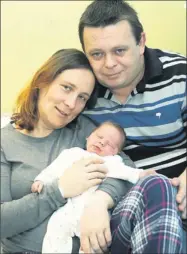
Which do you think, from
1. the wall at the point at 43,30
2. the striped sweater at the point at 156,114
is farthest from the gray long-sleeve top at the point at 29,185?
the wall at the point at 43,30

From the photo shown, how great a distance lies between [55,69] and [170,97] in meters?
0.49

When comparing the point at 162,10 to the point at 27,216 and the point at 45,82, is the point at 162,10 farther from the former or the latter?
the point at 27,216

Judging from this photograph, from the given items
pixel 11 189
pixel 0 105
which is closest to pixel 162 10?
pixel 0 105

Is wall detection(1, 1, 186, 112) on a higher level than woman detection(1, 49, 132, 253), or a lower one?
higher

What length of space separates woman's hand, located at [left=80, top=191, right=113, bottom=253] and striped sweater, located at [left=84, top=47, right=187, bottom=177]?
0.43m

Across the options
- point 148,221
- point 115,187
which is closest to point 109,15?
point 115,187

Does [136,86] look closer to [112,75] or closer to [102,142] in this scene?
[112,75]

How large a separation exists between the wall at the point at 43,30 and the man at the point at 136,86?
628 mm

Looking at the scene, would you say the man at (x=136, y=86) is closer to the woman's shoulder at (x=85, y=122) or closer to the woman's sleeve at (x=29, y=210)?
the woman's shoulder at (x=85, y=122)

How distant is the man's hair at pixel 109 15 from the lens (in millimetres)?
1360

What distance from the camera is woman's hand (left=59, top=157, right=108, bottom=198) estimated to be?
49.4 inches

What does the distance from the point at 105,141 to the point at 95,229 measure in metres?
0.39

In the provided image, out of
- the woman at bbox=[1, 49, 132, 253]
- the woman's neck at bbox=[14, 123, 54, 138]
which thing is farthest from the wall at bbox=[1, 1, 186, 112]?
the woman's neck at bbox=[14, 123, 54, 138]

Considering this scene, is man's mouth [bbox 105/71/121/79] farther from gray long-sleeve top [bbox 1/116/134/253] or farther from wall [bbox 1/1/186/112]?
wall [bbox 1/1/186/112]
